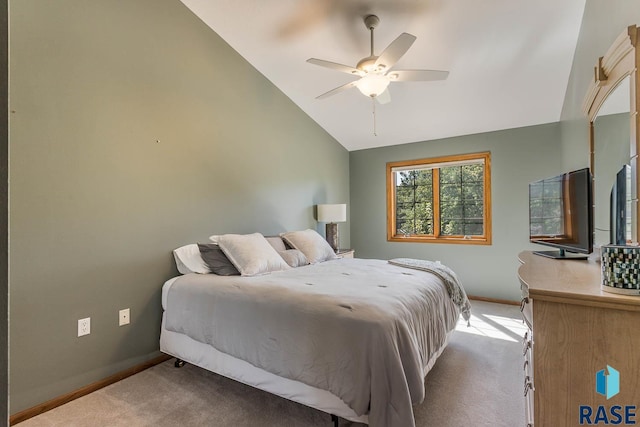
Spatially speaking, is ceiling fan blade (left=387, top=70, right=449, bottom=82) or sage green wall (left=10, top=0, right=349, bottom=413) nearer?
sage green wall (left=10, top=0, right=349, bottom=413)

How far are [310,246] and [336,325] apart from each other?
6.09 feet

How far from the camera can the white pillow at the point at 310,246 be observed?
3.33m

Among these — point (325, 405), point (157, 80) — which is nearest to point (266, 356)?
point (325, 405)

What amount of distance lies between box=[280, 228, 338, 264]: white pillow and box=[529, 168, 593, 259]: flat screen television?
2010mm

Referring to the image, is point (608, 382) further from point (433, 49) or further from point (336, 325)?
point (433, 49)

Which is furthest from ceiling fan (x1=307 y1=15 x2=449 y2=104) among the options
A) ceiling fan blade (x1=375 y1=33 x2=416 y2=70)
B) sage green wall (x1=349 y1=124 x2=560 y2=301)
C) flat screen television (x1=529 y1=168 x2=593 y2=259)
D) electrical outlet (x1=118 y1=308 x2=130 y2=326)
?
electrical outlet (x1=118 y1=308 x2=130 y2=326)

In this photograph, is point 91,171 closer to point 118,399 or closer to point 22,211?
point 22,211

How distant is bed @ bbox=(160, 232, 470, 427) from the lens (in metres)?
1.44

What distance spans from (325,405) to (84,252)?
6.29ft

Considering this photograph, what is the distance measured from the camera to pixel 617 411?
3.04 feet

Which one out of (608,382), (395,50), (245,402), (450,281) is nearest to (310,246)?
(450,281)

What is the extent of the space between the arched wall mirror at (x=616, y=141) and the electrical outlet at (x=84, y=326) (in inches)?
127

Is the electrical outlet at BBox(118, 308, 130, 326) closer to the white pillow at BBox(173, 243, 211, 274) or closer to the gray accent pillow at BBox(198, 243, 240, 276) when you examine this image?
the white pillow at BBox(173, 243, 211, 274)

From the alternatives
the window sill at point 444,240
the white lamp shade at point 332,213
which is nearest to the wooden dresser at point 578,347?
the white lamp shade at point 332,213
